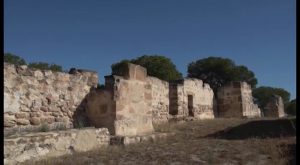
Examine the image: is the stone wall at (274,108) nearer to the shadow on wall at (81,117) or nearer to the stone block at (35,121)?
the shadow on wall at (81,117)

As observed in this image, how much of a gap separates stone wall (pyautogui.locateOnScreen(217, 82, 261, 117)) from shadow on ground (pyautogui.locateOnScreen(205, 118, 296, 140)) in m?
5.64

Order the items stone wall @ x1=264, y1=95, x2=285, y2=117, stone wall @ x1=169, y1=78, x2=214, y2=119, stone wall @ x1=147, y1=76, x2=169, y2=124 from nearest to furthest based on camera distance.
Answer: stone wall @ x1=147, y1=76, x2=169, y2=124 < stone wall @ x1=169, y1=78, x2=214, y2=119 < stone wall @ x1=264, y1=95, x2=285, y2=117

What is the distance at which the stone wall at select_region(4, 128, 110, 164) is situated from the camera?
19.9ft

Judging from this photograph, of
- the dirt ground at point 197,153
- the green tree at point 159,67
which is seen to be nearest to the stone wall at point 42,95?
the dirt ground at point 197,153

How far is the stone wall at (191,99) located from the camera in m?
13.7

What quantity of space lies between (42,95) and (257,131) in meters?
5.79

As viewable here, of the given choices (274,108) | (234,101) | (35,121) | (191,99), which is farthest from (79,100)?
(274,108)

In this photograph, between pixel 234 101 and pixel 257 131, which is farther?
pixel 234 101

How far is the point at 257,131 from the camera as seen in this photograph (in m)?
10.3

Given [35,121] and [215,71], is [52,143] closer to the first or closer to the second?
[35,121]

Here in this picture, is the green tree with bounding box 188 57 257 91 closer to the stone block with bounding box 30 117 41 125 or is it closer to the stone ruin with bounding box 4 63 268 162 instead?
the stone ruin with bounding box 4 63 268 162

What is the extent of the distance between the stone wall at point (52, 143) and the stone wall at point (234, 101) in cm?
1006

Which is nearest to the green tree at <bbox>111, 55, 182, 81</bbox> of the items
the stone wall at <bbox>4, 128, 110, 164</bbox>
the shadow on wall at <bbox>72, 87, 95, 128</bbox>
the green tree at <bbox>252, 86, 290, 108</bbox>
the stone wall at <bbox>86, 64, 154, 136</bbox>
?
the green tree at <bbox>252, 86, 290, 108</bbox>

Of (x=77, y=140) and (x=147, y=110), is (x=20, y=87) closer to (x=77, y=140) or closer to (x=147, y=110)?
(x=77, y=140)
